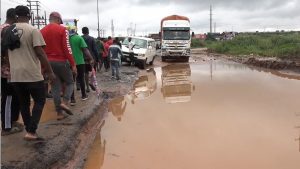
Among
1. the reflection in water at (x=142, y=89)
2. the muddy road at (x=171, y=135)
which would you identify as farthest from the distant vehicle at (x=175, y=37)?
the muddy road at (x=171, y=135)

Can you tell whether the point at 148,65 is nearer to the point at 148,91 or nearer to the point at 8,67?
the point at 148,91

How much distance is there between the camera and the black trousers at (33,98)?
5.61 meters

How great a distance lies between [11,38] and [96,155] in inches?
89.6

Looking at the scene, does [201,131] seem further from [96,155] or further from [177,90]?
[177,90]

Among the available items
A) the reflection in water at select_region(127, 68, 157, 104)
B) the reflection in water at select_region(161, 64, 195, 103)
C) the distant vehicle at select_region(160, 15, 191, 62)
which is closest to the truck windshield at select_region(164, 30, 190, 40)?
the distant vehicle at select_region(160, 15, 191, 62)

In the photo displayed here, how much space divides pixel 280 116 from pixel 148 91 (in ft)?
17.7

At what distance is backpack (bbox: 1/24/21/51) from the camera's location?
17.9 feet

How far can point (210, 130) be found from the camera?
7.83 m

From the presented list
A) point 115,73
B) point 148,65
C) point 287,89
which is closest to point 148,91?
point 115,73

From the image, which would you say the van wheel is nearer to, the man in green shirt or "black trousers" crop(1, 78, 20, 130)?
the man in green shirt

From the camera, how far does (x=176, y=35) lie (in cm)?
2836

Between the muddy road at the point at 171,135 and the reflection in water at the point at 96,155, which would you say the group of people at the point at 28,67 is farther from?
the reflection in water at the point at 96,155

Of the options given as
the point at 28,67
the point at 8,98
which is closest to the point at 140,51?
the point at 8,98

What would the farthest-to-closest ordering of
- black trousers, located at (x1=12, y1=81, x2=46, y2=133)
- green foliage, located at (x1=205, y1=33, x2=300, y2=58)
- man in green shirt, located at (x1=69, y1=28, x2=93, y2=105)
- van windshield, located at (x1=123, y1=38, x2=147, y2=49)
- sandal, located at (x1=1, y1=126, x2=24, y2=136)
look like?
green foliage, located at (x1=205, y1=33, x2=300, y2=58), van windshield, located at (x1=123, y1=38, x2=147, y2=49), man in green shirt, located at (x1=69, y1=28, x2=93, y2=105), sandal, located at (x1=1, y1=126, x2=24, y2=136), black trousers, located at (x1=12, y1=81, x2=46, y2=133)
